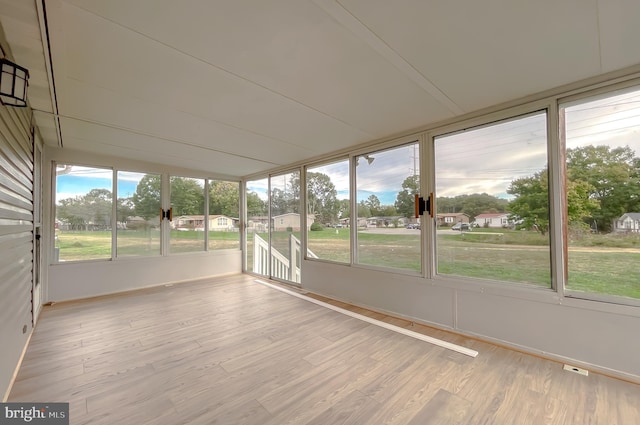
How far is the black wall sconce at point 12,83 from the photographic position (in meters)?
1.48

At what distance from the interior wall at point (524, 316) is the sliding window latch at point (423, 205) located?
81 cm

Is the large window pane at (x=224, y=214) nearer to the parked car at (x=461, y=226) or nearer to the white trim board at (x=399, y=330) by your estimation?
the white trim board at (x=399, y=330)

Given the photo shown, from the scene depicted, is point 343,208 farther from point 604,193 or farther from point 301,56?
point 604,193

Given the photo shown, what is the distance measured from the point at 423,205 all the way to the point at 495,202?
726 mm

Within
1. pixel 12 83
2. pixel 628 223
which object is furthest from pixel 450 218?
pixel 12 83

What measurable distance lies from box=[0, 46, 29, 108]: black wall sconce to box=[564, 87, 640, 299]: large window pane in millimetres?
4142

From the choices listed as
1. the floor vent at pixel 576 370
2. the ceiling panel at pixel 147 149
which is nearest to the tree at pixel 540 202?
the floor vent at pixel 576 370

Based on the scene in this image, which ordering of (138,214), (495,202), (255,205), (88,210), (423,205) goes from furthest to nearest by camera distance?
(255,205)
(138,214)
(88,210)
(423,205)
(495,202)

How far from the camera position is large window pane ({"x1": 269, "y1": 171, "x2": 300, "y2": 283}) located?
4984 millimetres

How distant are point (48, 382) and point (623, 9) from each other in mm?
4500

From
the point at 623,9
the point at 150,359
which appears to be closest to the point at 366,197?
the point at 623,9

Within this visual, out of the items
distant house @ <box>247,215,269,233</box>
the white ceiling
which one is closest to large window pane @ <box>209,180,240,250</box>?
distant house @ <box>247,215,269,233</box>

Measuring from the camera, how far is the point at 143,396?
5.93 ft

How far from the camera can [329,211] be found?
441 centimetres
